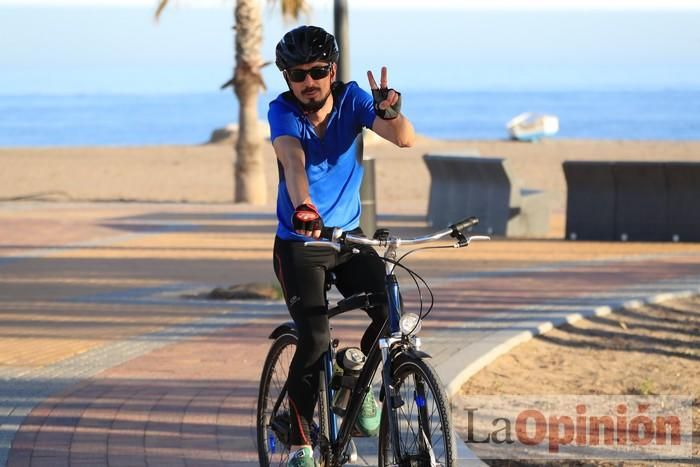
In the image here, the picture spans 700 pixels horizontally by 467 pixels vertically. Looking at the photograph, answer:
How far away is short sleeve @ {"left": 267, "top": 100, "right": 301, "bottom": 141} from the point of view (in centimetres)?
482

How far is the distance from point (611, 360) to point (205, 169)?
81.2ft

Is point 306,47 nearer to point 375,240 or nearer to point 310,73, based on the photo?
point 310,73

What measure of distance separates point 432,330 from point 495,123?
69406 mm

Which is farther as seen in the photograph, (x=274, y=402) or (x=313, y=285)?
(x=274, y=402)

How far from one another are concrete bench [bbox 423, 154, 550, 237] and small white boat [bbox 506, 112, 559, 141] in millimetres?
31669

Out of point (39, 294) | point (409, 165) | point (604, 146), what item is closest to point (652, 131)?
point (604, 146)

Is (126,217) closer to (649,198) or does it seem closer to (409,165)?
(649,198)

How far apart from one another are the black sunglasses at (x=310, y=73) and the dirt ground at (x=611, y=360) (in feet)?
8.71

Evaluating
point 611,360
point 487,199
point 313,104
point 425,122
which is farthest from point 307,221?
point 425,122

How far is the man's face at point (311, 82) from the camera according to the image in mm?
4844

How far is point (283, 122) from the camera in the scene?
15.9ft

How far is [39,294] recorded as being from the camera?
11.2 meters

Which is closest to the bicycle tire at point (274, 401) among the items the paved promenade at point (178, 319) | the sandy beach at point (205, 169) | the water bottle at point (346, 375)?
the paved promenade at point (178, 319)

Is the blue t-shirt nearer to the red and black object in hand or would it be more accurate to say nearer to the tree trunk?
the red and black object in hand
